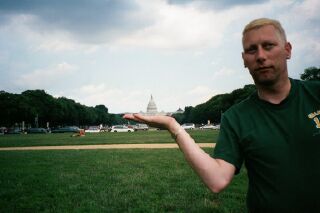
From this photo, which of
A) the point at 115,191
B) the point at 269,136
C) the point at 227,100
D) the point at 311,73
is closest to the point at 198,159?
the point at 269,136

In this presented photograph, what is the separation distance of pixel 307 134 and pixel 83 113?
14119 cm

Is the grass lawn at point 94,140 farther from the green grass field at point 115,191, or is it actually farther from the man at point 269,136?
the man at point 269,136

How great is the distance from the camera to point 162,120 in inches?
91.4

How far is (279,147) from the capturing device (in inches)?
89.4

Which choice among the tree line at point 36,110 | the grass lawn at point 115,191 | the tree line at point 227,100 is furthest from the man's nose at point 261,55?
the tree line at point 36,110

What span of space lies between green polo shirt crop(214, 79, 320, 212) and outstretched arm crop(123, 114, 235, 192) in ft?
0.45

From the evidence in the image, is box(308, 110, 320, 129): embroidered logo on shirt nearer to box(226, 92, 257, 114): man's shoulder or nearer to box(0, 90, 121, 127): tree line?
box(226, 92, 257, 114): man's shoulder

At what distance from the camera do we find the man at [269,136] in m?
2.23

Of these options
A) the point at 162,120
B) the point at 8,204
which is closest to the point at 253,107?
the point at 162,120

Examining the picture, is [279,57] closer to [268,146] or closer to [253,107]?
[253,107]

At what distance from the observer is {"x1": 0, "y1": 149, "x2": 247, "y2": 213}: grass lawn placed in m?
7.64

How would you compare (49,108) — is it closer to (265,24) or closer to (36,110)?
(36,110)

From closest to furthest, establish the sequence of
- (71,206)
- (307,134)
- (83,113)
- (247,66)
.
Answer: (307,134), (247,66), (71,206), (83,113)

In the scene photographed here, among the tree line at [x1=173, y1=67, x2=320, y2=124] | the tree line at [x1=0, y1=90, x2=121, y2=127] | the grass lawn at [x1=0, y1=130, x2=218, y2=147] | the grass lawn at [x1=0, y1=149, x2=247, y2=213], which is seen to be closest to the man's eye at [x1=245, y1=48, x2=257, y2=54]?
the grass lawn at [x1=0, y1=149, x2=247, y2=213]
